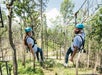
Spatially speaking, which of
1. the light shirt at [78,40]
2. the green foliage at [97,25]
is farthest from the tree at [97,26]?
the light shirt at [78,40]

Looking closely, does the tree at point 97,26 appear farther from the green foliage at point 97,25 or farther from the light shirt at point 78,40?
the light shirt at point 78,40

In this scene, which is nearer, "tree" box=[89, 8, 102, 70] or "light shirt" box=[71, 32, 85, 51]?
"light shirt" box=[71, 32, 85, 51]

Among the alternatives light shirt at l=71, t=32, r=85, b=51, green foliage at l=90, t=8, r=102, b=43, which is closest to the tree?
green foliage at l=90, t=8, r=102, b=43

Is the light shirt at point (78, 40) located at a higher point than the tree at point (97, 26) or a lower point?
lower

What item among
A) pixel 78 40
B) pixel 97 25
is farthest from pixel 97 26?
pixel 78 40

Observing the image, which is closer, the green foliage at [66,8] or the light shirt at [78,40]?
the light shirt at [78,40]

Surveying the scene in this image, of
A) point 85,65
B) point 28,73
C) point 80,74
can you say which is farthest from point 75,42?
point 85,65

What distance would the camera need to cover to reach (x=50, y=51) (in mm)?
86562

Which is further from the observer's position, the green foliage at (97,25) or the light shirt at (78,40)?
the green foliage at (97,25)

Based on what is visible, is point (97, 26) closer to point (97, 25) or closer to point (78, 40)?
point (97, 25)

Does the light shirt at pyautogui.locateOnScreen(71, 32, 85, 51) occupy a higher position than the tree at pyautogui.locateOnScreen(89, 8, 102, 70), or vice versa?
the tree at pyautogui.locateOnScreen(89, 8, 102, 70)

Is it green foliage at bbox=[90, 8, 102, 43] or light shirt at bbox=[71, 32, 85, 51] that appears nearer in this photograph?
light shirt at bbox=[71, 32, 85, 51]

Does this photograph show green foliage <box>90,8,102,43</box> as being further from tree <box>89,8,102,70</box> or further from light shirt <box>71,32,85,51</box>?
light shirt <box>71,32,85,51</box>

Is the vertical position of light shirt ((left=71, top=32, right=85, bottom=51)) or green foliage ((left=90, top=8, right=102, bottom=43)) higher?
green foliage ((left=90, top=8, right=102, bottom=43))
